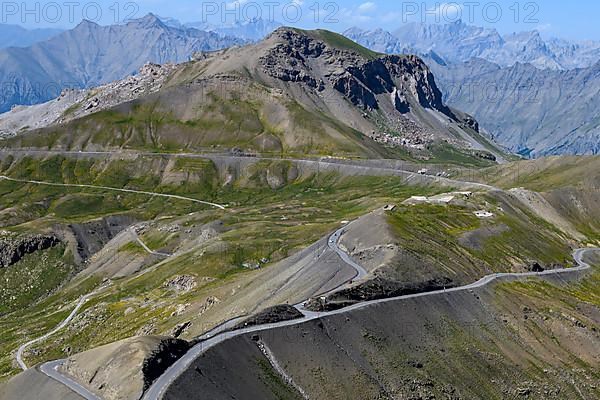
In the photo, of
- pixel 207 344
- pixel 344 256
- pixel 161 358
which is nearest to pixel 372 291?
pixel 344 256

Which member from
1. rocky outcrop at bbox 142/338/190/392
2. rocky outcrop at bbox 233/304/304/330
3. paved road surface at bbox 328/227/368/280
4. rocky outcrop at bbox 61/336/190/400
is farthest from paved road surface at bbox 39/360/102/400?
paved road surface at bbox 328/227/368/280

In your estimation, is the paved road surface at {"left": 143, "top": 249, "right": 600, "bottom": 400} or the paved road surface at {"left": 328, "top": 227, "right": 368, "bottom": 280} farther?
Result: the paved road surface at {"left": 328, "top": 227, "right": 368, "bottom": 280}

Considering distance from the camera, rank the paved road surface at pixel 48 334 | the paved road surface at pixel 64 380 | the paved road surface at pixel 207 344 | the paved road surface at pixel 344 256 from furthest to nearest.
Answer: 1. the paved road surface at pixel 48 334
2. the paved road surface at pixel 344 256
3. the paved road surface at pixel 64 380
4. the paved road surface at pixel 207 344

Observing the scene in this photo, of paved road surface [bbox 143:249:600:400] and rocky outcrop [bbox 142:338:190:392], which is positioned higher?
rocky outcrop [bbox 142:338:190:392]

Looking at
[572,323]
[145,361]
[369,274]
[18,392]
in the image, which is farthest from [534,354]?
[18,392]

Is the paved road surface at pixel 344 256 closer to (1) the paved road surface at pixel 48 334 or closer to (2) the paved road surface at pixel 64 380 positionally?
(2) the paved road surface at pixel 64 380

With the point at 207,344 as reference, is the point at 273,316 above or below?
below

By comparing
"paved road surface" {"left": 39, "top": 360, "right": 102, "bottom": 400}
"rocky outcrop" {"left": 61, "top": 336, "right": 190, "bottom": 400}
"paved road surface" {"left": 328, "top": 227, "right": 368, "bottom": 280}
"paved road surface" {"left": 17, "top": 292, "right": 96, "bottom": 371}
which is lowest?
"paved road surface" {"left": 17, "top": 292, "right": 96, "bottom": 371}

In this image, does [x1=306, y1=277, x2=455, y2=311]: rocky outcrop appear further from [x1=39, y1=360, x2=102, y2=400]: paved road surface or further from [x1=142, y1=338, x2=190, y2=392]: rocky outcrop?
[x1=39, y1=360, x2=102, y2=400]: paved road surface

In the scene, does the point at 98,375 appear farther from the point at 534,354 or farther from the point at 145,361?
the point at 534,354

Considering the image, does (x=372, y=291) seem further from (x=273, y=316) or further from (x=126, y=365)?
(x=126, y=365)

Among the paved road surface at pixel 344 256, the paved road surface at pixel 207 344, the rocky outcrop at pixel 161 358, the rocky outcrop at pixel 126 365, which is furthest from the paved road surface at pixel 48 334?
the paved road surface at pixel 344 256
